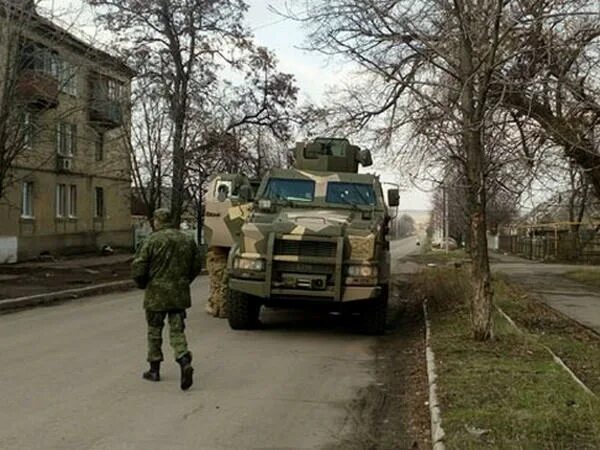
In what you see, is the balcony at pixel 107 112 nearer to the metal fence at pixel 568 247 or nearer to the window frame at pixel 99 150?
the window frame at pixel 99 150

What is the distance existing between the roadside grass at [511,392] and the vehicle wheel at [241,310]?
9.54 feet

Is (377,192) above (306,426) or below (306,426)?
above

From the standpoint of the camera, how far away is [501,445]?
5715mm

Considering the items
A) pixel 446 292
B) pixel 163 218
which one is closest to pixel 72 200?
pixel 446 292

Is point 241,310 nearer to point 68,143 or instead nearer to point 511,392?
point 511,392

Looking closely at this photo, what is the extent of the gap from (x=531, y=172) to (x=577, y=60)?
6.48 feet

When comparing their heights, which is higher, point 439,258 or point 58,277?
point 439,258

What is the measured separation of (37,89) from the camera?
2478 cm

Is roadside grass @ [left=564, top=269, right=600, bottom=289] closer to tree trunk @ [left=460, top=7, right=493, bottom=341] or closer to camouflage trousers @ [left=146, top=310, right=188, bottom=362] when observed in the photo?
tree trunk @ [left=460, top=7, right=493, bottom=341]

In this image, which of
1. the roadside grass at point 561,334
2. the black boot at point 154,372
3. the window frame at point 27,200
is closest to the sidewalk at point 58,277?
the window frame at point 27,200

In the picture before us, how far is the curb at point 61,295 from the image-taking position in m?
16.5

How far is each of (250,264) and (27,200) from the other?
84.4ft

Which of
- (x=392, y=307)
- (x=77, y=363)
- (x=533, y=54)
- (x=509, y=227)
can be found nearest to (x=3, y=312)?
(x=77, y=363)

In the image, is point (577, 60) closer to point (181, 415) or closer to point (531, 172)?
point (531, 172)
